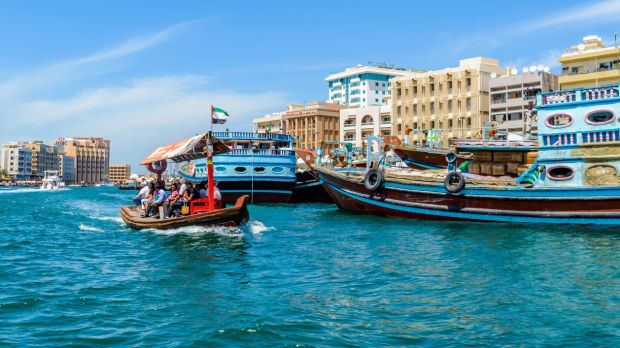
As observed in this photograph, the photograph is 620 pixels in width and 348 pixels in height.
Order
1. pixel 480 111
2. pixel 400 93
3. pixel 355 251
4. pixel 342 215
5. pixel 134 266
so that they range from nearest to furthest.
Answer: pixel 134 266 < pixel 355 251 < pixel 342 215 < pixel 480 111 < pixel 400 93

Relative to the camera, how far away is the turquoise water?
876cm

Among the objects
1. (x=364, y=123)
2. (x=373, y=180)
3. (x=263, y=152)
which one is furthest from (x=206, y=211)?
(x=364, y=123)

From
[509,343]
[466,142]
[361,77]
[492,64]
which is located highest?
[361,77]

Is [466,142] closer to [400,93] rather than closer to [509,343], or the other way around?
[509,343]

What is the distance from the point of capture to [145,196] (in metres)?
25.4

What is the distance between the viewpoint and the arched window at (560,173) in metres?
22.4

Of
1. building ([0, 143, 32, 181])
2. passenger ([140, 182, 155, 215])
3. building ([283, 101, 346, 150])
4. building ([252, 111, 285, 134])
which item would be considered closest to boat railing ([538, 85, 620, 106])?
passenger ([140, 182, 155, 215])

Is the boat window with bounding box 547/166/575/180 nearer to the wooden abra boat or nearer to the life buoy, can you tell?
the wooden abra boat

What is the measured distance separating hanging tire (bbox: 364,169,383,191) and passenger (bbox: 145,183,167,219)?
32.4 ft

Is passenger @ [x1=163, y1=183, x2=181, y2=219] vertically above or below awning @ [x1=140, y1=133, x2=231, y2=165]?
below

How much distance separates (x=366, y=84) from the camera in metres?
122

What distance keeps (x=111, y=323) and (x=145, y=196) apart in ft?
54.6

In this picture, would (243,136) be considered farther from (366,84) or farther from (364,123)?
(366,84)

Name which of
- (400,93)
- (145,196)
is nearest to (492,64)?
(400,93)
